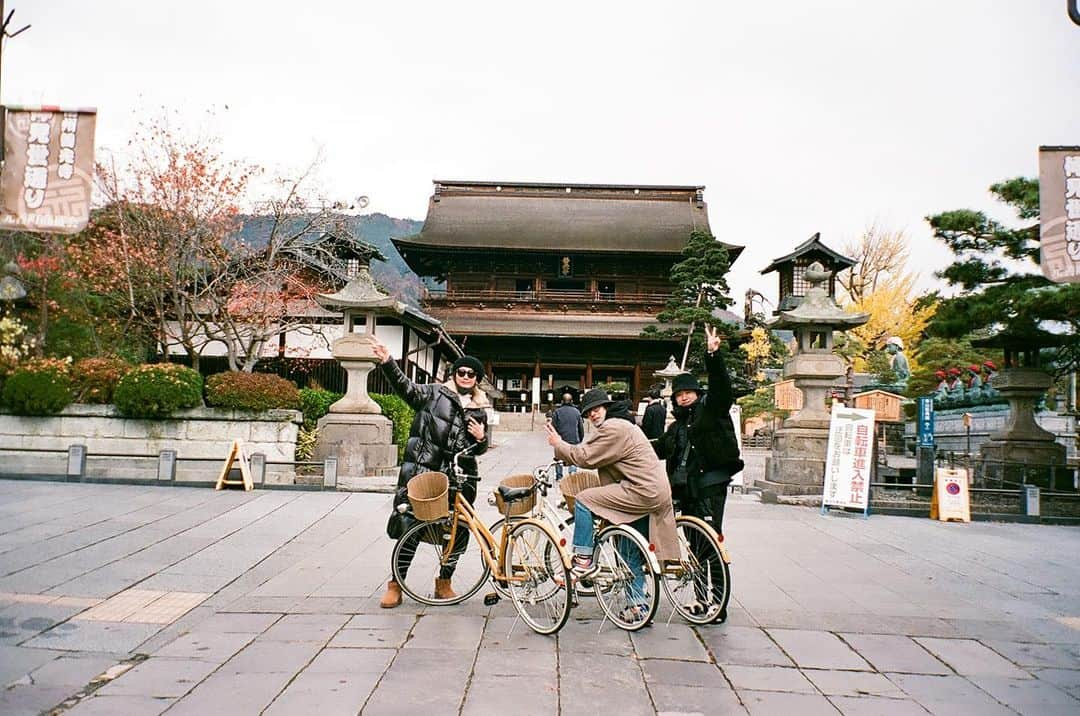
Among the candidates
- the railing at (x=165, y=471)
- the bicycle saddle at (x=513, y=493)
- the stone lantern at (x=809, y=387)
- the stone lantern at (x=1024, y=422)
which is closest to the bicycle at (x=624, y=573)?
the bicycle saddle at (x=513, y=493)

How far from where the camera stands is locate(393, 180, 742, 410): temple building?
33.8m

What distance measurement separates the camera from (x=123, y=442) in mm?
13375

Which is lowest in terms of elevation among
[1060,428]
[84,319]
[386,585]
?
[386,585]

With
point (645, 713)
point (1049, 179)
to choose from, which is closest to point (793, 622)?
point (645, 713)

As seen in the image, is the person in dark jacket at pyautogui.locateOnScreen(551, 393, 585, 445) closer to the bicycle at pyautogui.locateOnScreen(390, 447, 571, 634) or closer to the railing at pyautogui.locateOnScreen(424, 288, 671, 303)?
the bicycle at pyautogui.locateOnScreen(390, 447, 571, 634)

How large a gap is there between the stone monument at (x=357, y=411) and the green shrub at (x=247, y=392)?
864 millimetres

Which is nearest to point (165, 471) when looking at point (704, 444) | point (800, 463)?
point (704, 444)

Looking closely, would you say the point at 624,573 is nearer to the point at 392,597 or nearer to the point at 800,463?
the point at 392,597

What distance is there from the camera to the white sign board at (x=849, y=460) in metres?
10.8

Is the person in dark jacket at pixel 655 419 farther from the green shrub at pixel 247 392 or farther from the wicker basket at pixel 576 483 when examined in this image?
the green shrub at pixel 247 392

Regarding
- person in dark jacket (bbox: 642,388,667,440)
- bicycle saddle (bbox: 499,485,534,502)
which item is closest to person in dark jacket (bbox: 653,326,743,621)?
bicycle saddle (bbox: 499,485,534,502)

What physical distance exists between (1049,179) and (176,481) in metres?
11.6

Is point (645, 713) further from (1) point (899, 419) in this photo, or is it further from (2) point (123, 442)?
(1) point (899, 419)

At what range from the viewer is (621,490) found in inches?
193
